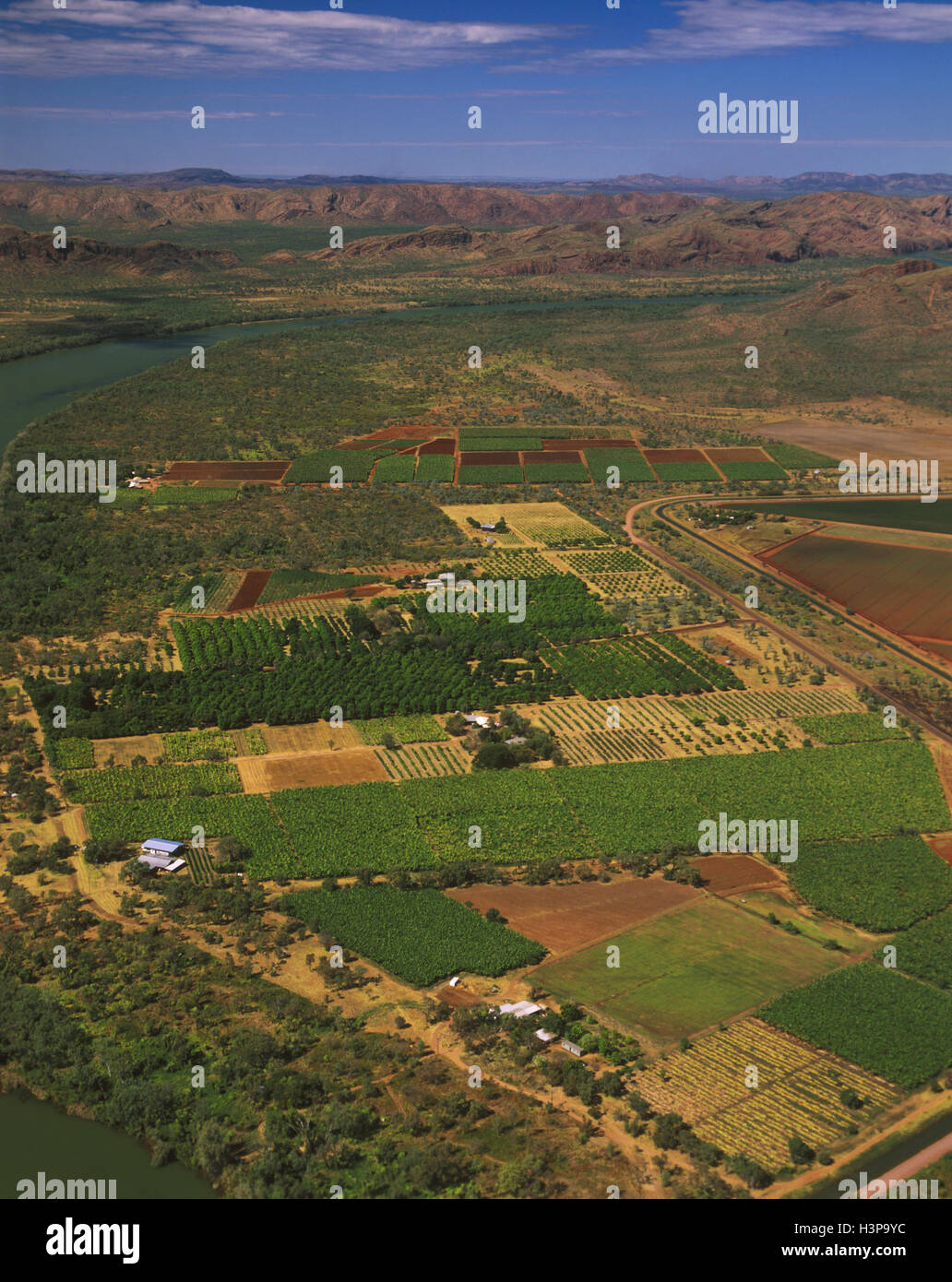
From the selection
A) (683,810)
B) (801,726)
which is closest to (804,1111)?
(683,810)

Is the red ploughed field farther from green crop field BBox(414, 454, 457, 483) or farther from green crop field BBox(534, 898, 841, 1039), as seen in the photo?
green crop field BBox(534, 898, 841, 1039)

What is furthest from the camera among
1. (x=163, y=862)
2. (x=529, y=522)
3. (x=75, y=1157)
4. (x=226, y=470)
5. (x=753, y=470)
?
(x=753, y=470)

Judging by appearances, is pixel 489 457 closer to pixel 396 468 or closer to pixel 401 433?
pixel 396 468

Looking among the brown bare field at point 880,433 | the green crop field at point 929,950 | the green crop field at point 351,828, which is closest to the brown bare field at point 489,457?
the brown bare field at point 880,433

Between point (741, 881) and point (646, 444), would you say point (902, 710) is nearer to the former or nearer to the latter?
Result: point (741, 881)

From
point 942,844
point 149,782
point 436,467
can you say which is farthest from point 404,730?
point 436,467

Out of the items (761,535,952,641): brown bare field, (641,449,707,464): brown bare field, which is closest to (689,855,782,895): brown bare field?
(761,535,952,641): brown bare field
